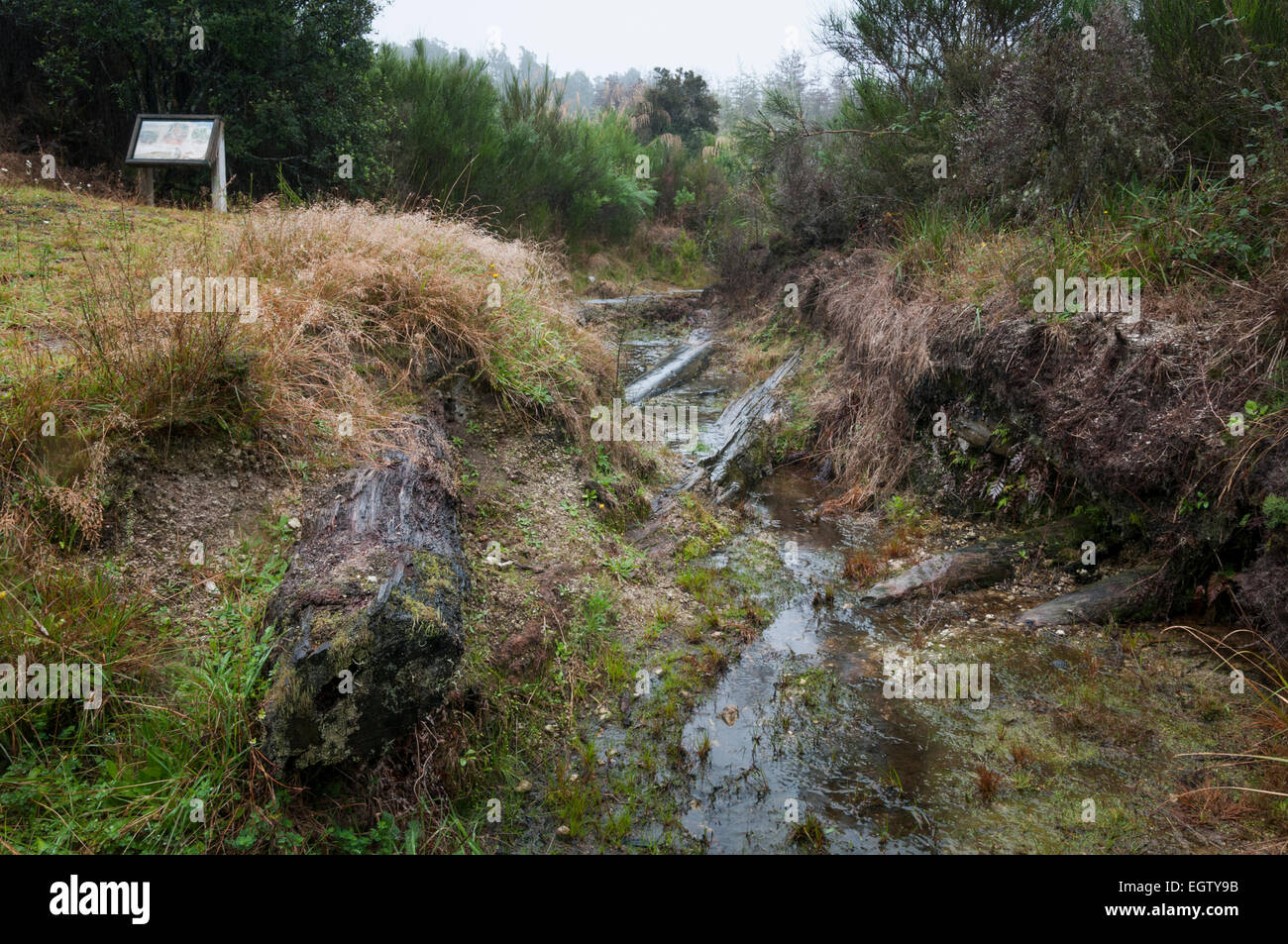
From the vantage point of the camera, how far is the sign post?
8.50m

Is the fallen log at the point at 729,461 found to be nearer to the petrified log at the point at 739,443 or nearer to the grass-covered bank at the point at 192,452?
the petrified log at the point at 739,443

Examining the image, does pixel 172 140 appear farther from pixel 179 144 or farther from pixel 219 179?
pixel 219 179

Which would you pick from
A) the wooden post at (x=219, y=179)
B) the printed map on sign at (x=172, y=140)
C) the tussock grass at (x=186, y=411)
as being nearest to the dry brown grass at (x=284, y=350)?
the tussock grass at (x=186, y=411)

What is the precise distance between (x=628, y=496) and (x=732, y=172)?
14102 mm

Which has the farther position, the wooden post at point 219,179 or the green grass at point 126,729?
the wooden post at point 219,179

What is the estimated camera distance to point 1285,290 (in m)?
3.90

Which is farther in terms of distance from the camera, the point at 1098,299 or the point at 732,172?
the point at 732,172

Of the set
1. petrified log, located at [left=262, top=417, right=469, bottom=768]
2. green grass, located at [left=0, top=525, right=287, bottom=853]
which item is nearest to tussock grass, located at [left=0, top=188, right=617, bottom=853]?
green grass, located at [left=0, top=525, right=287, bottom=853]

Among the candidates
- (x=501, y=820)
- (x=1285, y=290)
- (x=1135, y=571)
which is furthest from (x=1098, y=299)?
(x=501, y=820)

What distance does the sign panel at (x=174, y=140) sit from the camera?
8.52 meters

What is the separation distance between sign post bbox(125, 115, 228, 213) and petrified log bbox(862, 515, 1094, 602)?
824 cm

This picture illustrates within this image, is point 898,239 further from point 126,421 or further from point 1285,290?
point 126,421

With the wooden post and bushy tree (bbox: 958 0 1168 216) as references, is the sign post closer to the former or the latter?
the wooden post

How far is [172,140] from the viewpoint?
8656 millimetres
